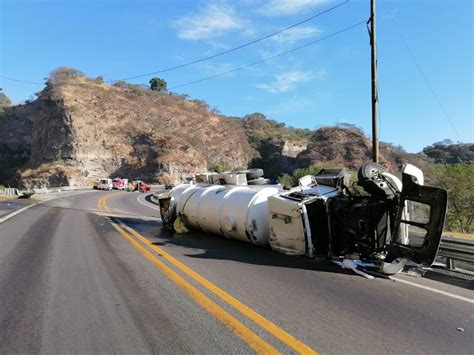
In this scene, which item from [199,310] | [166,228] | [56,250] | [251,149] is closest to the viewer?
[199,310]

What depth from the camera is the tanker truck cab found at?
24.1 ft

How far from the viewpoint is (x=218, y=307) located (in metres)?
5.45

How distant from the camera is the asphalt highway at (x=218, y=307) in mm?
4379

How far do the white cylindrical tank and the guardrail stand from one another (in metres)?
3.58

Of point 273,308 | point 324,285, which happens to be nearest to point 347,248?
point 324,285

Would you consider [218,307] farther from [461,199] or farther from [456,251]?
[461,199]

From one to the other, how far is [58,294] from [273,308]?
3.05 metres

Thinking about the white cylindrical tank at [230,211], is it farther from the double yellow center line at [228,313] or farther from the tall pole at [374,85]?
the tall pole at [374,85]

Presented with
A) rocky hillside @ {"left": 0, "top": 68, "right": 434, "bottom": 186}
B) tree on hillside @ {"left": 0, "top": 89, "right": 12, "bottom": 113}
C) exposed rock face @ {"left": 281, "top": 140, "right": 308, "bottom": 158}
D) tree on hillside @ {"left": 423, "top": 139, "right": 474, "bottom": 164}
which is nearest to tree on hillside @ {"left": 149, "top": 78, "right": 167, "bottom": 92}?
rocky hillside @ {"left": 0, "top": 68, "right": 434, "bottom": 186}

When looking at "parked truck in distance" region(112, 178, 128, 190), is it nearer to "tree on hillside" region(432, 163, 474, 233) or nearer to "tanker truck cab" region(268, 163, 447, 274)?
"tree on hillside" region(432, 163, 474, 233)

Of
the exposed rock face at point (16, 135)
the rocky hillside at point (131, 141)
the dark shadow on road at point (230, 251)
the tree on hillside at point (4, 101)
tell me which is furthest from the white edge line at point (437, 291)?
the tree on hillside at point (4, 101)

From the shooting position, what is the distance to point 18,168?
81938mm

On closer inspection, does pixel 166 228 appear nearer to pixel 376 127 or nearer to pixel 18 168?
pixel 376 127

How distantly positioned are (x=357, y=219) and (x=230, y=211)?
3374mm
